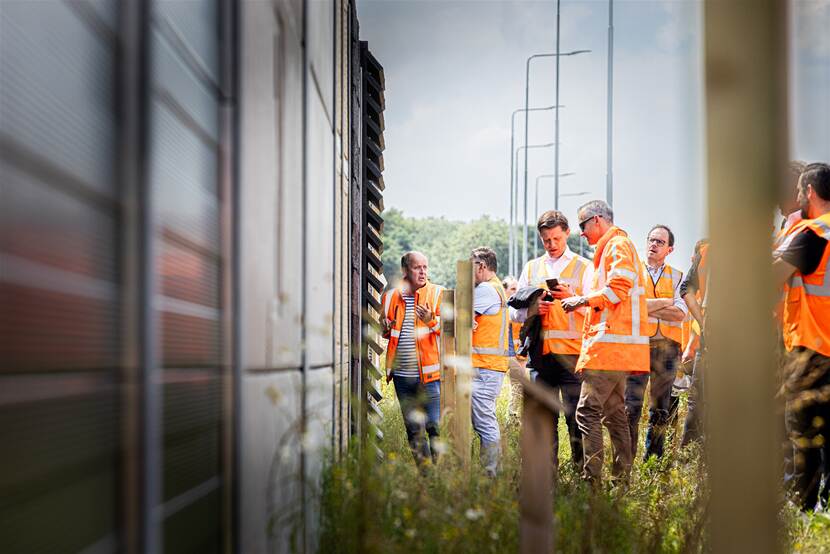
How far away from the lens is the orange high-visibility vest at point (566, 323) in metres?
6.82

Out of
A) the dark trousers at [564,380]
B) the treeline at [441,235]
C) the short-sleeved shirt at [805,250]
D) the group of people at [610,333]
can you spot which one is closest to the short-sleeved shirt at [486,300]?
the group of people at [610,333]

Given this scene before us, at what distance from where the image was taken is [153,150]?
58.6 inches

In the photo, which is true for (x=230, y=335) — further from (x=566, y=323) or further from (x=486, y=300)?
(x=486, y=300)

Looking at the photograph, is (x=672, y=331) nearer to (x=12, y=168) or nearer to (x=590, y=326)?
(x=590, y=326)

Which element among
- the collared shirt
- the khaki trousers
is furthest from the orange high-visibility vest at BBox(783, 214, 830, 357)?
the collared shirt

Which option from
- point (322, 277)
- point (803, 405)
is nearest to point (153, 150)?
point (322, 277)

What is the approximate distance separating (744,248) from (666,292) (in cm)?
670

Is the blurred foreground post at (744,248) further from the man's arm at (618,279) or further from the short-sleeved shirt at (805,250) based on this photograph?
the man's arm at (618,279)

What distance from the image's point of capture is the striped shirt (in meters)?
7.66

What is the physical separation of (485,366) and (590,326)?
1.33 metres

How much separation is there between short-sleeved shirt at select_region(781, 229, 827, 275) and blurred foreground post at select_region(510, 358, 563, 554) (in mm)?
3476

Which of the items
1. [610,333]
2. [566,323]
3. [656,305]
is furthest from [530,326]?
[656,305]

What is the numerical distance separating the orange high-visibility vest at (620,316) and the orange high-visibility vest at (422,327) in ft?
5.60

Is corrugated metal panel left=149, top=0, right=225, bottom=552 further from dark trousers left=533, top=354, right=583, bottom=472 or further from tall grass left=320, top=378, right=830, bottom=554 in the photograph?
dark trousers left=533, top=354, right=583, bottom=472
